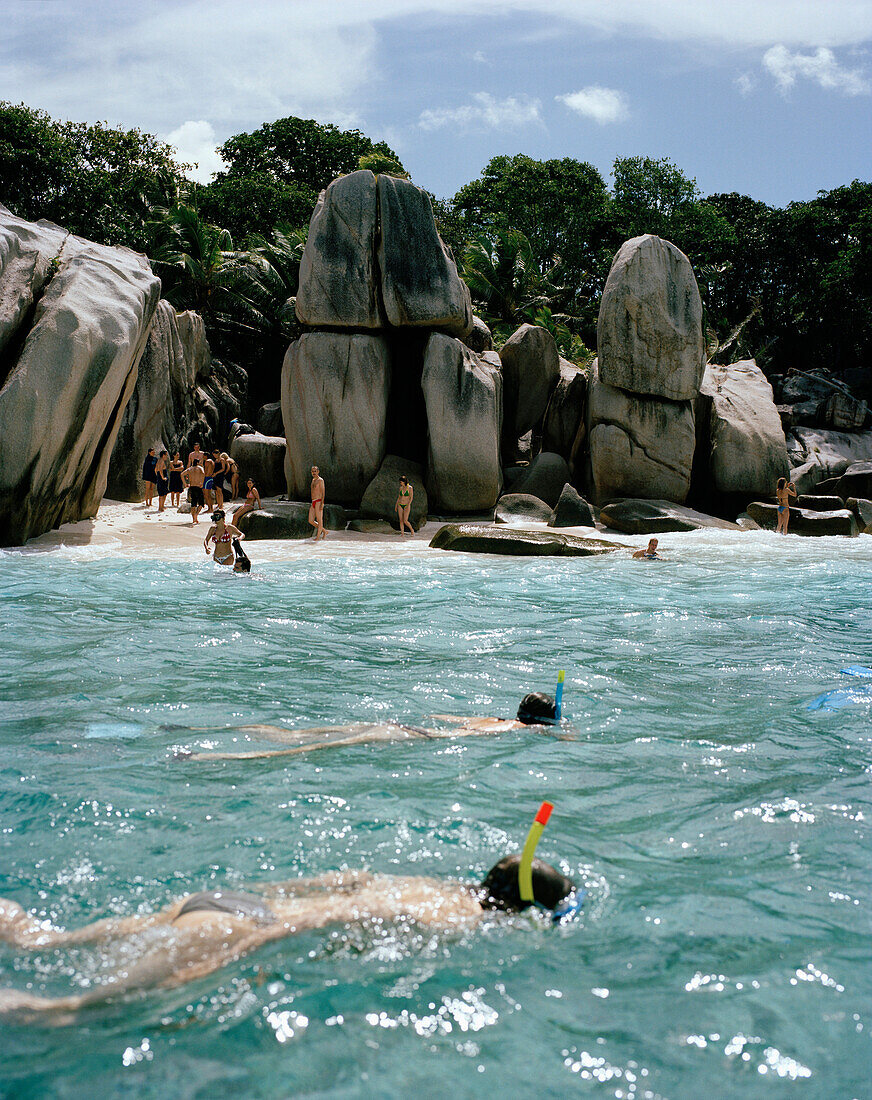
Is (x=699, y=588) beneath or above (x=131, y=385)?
beneath

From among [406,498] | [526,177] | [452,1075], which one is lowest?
[452,1075]

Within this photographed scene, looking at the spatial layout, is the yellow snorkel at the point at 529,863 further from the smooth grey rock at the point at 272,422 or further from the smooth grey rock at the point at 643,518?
the smooth grey rock at the point at 272,422

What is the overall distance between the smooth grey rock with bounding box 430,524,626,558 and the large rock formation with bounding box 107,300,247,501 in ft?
30.0

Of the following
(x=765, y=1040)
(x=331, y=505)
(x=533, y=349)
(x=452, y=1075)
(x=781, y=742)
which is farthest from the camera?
(x=533, y=349)

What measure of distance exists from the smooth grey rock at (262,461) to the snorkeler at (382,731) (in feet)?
55.6

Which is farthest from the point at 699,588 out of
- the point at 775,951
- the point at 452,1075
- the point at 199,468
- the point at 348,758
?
the point at 199,468

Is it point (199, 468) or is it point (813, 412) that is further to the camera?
point (813, 412)

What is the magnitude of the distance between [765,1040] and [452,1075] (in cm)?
94

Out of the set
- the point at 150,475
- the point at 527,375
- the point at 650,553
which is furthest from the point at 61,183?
the point at 650,553

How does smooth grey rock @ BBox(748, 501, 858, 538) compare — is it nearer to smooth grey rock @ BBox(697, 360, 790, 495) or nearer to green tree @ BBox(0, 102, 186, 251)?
smooth grey rock @ BBox(697, 360, 790, 495)

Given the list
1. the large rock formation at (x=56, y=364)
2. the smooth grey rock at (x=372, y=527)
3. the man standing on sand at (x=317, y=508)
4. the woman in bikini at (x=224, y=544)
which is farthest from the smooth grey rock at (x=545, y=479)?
A: the woman in bikini at (x=224, y=544)

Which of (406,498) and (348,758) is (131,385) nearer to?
(406,498)

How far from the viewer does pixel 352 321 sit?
17.6m

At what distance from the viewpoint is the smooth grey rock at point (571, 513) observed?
17047 mm
